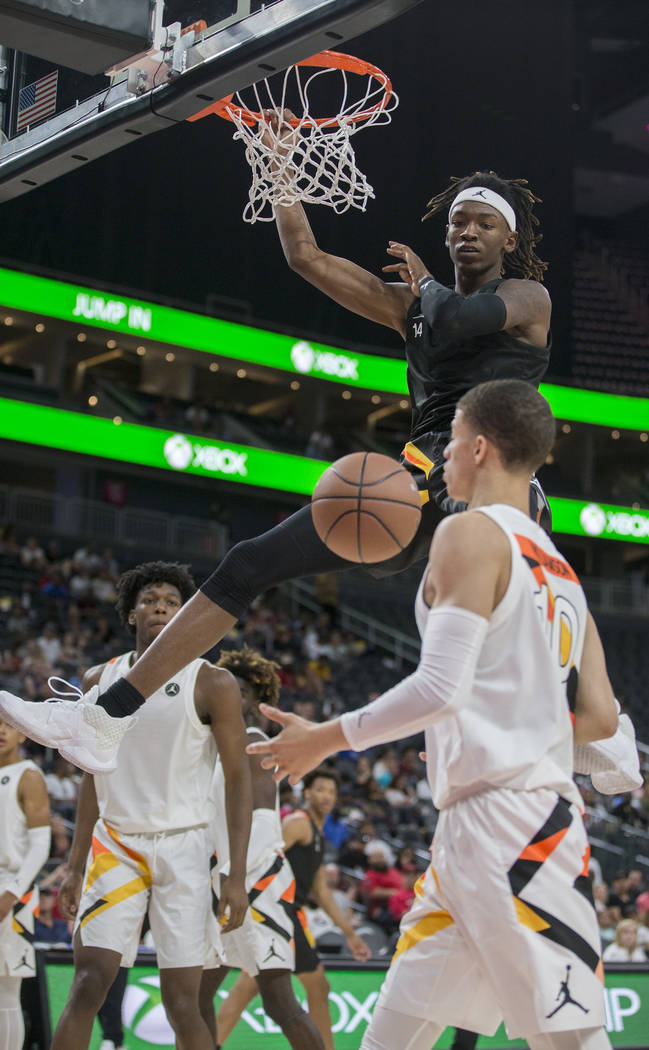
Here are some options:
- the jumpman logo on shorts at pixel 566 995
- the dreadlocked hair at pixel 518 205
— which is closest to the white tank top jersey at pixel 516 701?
the jumpman logo on shorts at pixel 566 995

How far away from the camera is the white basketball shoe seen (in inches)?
170

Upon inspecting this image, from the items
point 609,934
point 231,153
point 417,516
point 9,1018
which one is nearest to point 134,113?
point 417,516

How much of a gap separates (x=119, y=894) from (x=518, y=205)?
10.9ft

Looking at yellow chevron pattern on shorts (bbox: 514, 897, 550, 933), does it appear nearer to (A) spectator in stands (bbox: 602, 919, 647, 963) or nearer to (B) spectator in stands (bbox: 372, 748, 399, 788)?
(A) spectator in stands (bbox: 602, 919, 647, 963)

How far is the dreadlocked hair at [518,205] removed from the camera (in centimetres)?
500

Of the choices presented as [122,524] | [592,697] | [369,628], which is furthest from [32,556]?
[592,697]

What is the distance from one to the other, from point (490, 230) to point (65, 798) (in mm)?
11453

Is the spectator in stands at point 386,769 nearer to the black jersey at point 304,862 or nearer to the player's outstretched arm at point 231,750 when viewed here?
the black jersey at point 304,862

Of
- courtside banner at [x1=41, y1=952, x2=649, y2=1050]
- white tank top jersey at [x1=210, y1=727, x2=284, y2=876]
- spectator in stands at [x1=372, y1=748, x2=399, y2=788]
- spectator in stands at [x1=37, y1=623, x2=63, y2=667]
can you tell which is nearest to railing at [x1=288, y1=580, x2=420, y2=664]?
spectator in stands at [x1=372, y1=748, x2=399, y2=788]

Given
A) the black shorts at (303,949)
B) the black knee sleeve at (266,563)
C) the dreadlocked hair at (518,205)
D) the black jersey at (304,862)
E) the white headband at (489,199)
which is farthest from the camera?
the black jersey at (304,862)

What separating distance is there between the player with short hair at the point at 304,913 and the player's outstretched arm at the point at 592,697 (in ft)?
14.3

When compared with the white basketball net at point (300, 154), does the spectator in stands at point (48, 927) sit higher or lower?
lower

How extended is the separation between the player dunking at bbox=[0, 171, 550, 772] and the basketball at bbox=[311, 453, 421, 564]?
0.92 ft

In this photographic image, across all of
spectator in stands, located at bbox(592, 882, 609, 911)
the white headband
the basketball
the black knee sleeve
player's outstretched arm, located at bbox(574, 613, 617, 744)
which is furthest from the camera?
spectator in stands, located at bbox(592, 882, 609, 911)
